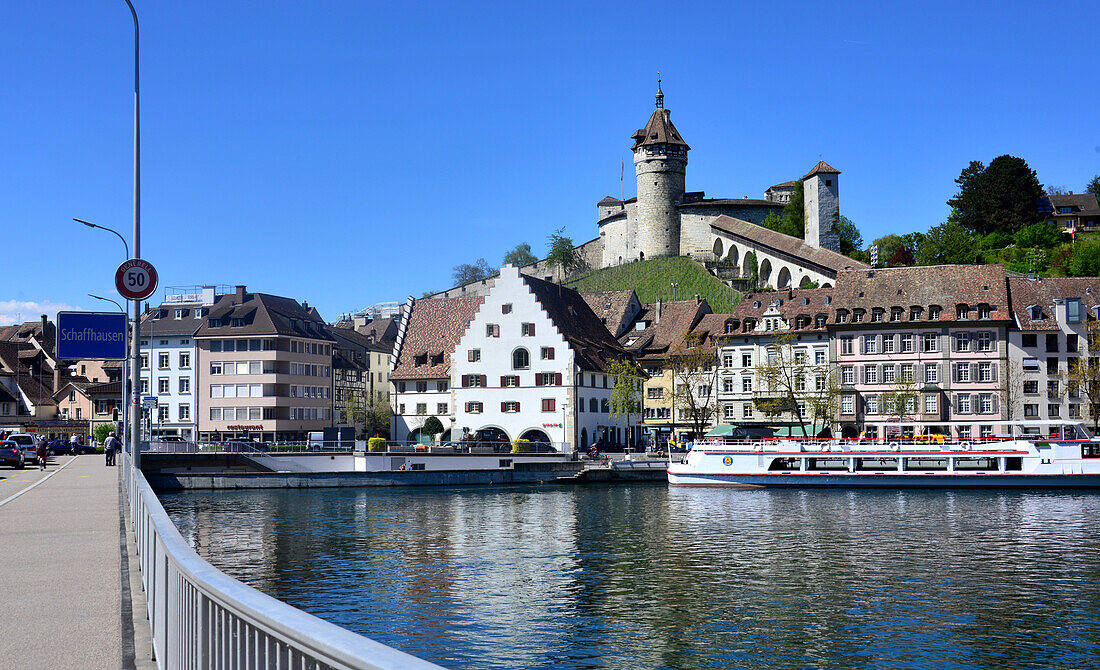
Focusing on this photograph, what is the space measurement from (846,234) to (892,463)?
271ft

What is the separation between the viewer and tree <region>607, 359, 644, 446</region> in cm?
8656

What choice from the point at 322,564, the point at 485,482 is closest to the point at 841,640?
the point at 322,564

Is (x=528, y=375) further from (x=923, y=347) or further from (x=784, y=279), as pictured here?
(x=784, y=279)

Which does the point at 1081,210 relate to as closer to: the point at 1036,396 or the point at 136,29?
the point at 1036,396

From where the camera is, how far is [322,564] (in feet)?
104

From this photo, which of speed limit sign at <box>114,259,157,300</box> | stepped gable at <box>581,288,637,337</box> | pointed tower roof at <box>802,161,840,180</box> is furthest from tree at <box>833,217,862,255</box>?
speed limit sign at <box>114,259,157,300</box>

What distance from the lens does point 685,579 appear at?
2909 cm

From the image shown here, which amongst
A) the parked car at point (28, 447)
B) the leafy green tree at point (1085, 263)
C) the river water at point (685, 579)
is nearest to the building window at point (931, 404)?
the leafy green tree at point (1085, 263)

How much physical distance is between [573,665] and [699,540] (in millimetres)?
19550

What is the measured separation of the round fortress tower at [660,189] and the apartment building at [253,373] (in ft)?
223

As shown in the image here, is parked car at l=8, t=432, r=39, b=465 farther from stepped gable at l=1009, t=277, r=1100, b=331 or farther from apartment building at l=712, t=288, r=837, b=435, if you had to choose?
stepped gable at l=1009, t=277, r=1100, b=331

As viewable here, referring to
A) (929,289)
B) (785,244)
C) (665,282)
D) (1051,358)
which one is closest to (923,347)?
(929,289)

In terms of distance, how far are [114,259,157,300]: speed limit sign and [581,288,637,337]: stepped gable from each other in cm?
8250

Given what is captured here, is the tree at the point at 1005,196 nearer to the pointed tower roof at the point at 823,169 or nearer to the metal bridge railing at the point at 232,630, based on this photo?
the pointed tower roof at the point at 823,169
